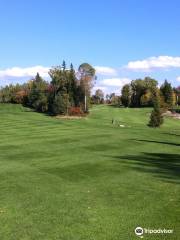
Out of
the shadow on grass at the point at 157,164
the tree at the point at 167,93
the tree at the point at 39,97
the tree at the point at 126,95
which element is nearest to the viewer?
the shadow on grass at the point at 157,164

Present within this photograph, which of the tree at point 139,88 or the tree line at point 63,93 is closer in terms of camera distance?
the tree line at point 63,93

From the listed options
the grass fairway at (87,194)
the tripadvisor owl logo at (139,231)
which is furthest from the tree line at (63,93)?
the tripadvisor owl logo at (139,231)

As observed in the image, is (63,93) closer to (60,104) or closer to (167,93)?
(60,104)

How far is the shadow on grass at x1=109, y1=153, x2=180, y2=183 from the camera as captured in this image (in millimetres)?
17344

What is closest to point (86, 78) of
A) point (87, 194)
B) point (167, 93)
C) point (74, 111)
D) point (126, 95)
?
point (74, 111)

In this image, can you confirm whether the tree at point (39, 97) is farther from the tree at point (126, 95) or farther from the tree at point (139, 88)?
the tree at point (139, 88)

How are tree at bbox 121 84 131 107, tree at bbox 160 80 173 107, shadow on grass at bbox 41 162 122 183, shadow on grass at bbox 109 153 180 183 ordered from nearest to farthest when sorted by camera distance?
shadow on grass at bbox 41 162 122 183
shadow on grass at bbox 109 153 180 183
tree at bbox 160 80 173 107
tree at bbox 121 84 131 107

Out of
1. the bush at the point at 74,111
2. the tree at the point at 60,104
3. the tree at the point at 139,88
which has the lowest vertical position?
the bush at the point at 74,111

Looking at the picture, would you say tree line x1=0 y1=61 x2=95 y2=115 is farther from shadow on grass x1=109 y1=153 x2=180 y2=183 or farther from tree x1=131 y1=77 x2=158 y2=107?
shadow on grass x1=109 y1=153 x2=180 y2=183

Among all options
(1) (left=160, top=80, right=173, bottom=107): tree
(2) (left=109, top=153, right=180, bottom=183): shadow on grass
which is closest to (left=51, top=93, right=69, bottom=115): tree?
(1) (left=160, top=80, right=173, bottom=107): tree

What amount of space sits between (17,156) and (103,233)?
1433 cm

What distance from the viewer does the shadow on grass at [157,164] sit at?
17.3 metres

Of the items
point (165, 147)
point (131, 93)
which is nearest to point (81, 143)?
point (165, 147)

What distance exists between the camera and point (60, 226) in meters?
10.4
